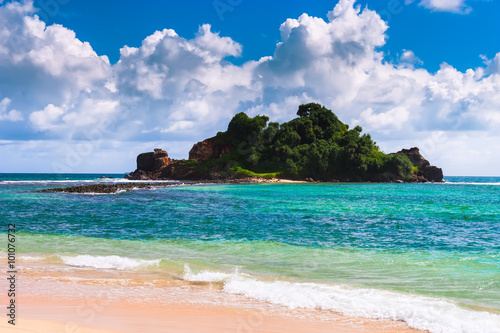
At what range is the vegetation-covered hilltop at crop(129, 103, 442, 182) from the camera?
111750 mm

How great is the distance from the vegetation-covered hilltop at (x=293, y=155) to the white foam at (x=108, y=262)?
3721 inches

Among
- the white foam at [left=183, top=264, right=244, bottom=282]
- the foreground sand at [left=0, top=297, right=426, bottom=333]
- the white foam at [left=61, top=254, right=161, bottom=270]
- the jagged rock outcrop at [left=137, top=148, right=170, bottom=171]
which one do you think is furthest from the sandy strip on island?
the jagged rock outcrop at [left=137, top=148, right=170, bottom=171]

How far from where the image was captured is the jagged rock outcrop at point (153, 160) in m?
134

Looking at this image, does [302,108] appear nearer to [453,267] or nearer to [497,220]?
[497,220]

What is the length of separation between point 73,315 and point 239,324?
11.2ft

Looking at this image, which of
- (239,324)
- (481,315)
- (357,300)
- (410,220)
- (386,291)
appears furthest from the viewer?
(410,220)

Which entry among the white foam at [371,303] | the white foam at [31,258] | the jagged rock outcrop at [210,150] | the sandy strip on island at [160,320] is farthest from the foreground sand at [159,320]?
the jagged rock outcrop at [210,150]

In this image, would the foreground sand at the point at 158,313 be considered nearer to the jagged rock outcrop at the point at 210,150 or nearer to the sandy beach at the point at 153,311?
the sandy beach at the point at 153,311

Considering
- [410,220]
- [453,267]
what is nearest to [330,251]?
[453,267]

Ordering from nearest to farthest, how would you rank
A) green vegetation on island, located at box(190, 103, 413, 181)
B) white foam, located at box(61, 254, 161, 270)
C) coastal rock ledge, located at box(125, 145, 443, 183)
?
white foam, located at box(61, 254, 161, 270), green vegetation on island, located at box(190, 103, 413, 181), coastal rock ledge, located at box(125, 145, 443, 183)

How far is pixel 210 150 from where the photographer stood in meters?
137

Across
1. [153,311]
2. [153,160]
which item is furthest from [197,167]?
[153,311]

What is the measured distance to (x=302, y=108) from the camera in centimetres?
13362

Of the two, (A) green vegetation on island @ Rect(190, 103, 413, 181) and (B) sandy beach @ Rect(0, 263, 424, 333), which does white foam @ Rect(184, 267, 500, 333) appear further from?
(A) green vegetation on island @ Rect(190, 103, 413, 181)
